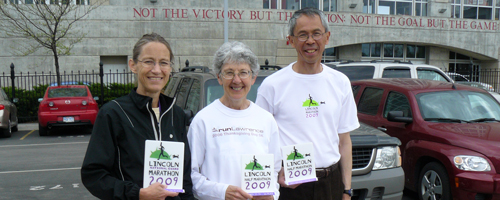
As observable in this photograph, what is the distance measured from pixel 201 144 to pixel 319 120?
2.65ft

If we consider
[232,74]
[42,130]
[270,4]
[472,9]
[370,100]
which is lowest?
[42,130]

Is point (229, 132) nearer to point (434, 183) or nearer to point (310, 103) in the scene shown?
Answer: point (310, 103)

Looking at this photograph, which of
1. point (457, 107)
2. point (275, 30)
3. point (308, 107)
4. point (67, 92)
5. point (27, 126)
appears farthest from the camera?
point (275, 30)

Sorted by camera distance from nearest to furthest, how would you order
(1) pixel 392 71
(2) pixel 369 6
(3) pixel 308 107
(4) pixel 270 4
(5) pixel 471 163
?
1. (3) pixel 308 107
2. (5) pixel 471 163
3. (1) pixel 392 71
4. (4) pixel 270 4
5. (2) pixel 369 6

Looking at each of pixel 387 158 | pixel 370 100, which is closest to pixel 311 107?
pixel 387 158

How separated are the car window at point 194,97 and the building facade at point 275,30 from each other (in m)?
18.4

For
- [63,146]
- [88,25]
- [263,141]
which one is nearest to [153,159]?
[263,141]

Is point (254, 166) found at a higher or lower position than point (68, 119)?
higher

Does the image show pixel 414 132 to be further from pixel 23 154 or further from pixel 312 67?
pixel 23 154

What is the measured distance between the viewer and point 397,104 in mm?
6152

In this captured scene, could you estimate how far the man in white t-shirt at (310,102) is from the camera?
2674mm

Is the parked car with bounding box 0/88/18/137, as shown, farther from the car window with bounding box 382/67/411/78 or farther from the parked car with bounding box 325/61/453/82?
the car window with bounding box 382/67/411/78

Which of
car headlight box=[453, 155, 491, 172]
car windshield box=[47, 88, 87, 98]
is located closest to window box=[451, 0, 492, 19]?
car windshield box=[47, 88, 87, 98]

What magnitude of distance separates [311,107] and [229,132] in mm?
638
